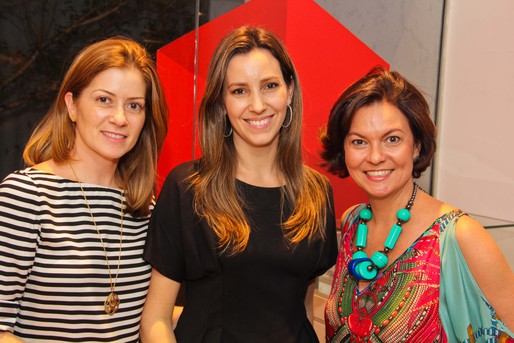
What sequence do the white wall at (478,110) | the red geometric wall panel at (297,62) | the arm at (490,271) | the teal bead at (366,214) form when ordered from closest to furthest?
the arm at (490,271) → the teal bead at (366,214) → the red geometric wall panel at (297,62) → the white wall at (478,110)

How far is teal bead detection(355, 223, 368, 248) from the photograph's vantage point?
1794 mm

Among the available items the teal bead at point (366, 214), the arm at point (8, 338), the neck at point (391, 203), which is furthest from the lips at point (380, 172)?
the arm at point (8, 338)

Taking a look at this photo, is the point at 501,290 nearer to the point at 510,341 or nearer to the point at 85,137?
the point at 510,341

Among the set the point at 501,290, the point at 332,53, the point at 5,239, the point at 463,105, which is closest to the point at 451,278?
the point at 501,290

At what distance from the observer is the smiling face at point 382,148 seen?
5.43ft

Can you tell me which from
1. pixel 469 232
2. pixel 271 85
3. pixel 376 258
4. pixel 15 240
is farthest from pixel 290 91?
pixel 15 240

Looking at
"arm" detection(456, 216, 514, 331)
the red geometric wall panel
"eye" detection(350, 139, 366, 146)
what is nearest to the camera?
"arm" detection(456, 216, 514, 331)

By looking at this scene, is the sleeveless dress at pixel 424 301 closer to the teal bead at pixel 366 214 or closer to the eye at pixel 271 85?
the teal bead at pixel 366 214

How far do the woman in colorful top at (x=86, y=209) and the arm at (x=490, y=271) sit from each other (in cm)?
97

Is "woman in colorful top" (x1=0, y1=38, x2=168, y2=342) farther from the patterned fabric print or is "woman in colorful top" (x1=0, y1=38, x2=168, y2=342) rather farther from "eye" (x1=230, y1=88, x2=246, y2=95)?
the patterned fabric print

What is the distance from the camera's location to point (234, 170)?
174 cm

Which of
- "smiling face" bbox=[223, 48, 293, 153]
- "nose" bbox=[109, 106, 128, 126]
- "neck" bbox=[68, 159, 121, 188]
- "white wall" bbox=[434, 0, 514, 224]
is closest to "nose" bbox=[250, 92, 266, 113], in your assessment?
"smiling face" bbox=[223, 48, 293, 153]

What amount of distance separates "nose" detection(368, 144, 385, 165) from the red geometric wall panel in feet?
2.56

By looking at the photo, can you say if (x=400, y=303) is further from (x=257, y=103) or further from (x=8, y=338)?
(x=8, y=338)
